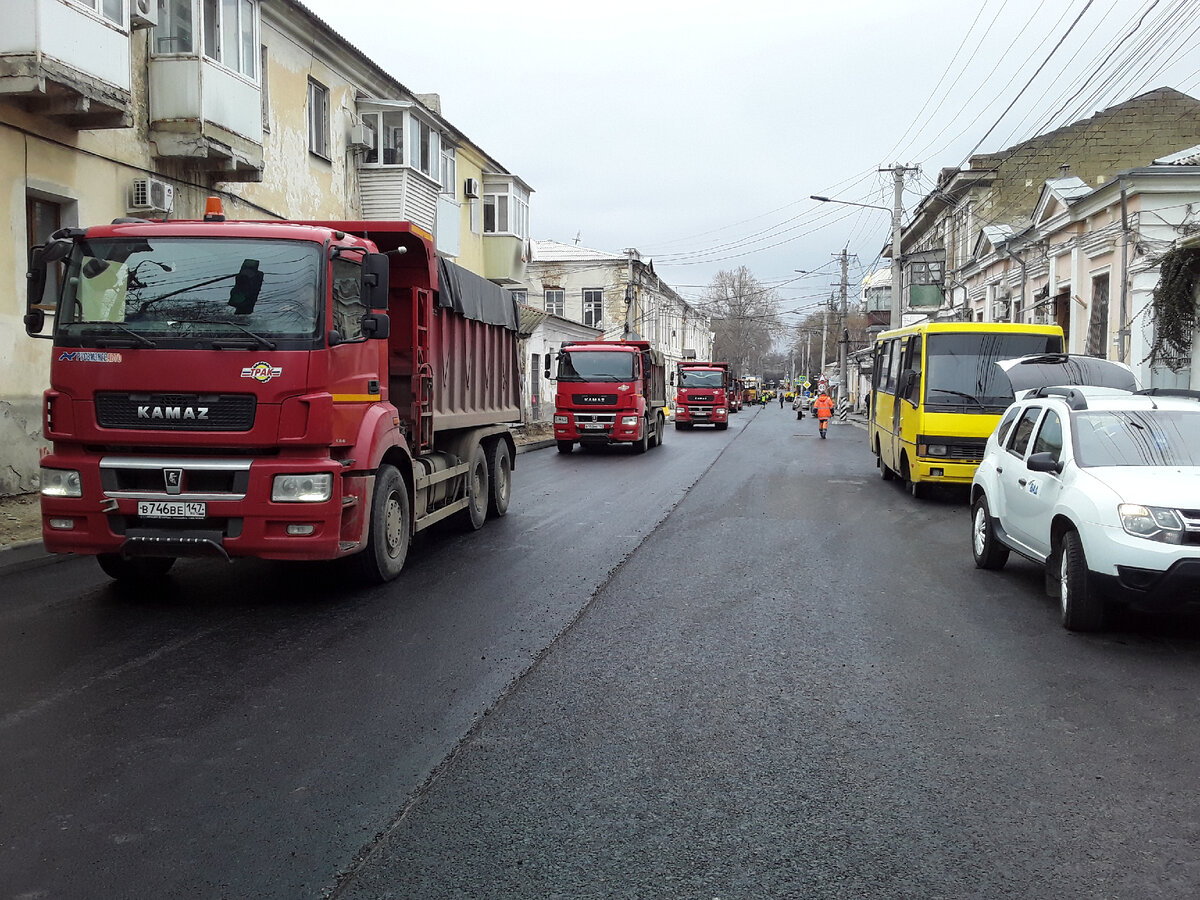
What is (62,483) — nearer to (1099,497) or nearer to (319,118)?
(1099,497)

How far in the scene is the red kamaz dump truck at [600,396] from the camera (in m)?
24.2

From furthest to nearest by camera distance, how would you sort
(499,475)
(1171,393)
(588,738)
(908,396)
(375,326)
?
(908,396)
(499,475)
(1171,393)
(375,326)
(588,738)

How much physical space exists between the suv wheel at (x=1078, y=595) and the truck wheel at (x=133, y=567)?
6725mm

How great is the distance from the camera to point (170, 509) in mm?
6852

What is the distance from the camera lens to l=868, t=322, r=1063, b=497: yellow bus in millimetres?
14242

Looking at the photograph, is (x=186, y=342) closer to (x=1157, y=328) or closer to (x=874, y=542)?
(x=874, y=542)

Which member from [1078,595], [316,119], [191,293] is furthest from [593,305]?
[1078,595]

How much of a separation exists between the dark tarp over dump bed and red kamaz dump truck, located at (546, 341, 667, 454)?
35.6 feet

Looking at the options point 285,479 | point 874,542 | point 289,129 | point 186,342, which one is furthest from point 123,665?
point 289,129

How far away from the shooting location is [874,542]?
10695mm

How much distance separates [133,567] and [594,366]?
691 inches

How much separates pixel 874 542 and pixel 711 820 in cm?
741

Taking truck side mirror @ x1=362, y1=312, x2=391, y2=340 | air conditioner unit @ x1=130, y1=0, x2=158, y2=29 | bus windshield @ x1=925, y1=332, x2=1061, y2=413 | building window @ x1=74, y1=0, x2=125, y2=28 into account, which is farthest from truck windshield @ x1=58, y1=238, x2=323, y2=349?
bus windshield @ x1=925, y1=332, x2=1061, y2=413

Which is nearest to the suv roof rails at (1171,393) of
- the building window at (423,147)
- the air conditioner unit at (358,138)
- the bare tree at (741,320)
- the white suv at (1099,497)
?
the white suv at (1099,497)
